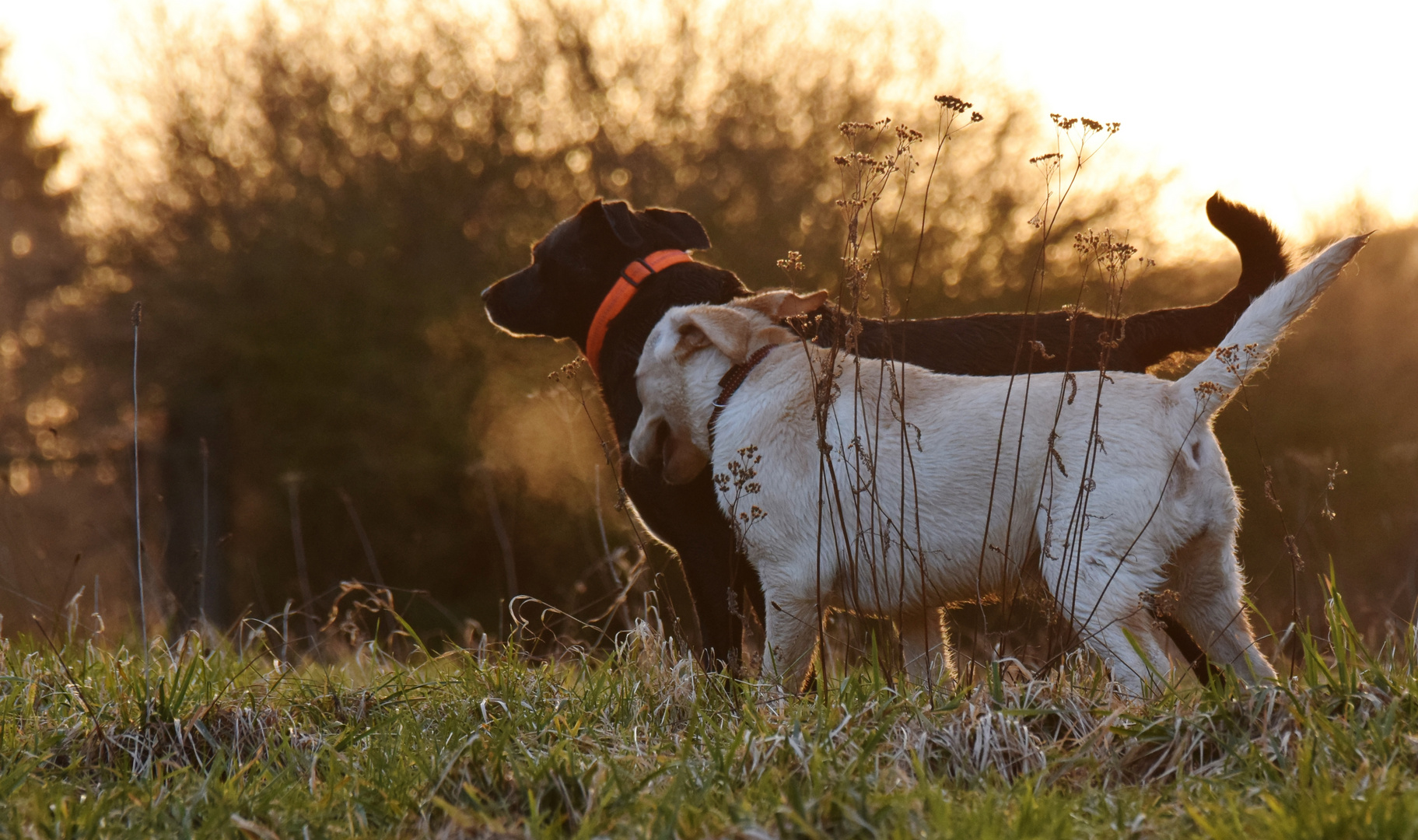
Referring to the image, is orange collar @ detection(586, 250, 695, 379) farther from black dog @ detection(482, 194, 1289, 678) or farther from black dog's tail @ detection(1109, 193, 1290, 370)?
black dog's tail @ detection(1109, 193, 1290, 370)

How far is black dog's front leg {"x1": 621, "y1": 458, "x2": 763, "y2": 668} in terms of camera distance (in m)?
4.16

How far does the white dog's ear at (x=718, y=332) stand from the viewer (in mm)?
3723

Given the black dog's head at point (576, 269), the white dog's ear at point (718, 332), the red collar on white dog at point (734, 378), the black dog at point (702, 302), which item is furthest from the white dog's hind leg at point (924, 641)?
the black dog's head at point (576, 269)

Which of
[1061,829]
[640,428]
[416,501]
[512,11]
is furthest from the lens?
[416,501]

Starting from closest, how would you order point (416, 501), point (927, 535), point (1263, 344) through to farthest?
point (1263, 344), point (927, 535), point (416, 501)

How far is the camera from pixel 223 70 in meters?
14.2

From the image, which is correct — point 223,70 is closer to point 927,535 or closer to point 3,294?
point 3,294

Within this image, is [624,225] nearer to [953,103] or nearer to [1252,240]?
[953,103]

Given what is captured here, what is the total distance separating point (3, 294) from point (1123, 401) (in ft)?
54.3

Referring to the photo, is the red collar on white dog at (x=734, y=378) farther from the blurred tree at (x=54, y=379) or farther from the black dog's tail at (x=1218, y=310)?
the blurred tree at (x=54, y=379)

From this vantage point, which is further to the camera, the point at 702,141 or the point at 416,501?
the point at 416,501

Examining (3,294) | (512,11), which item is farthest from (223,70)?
(3,294)

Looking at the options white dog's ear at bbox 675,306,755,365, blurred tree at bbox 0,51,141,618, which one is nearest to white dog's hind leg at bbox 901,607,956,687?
white dog's ear at bbox 675,306,755,365

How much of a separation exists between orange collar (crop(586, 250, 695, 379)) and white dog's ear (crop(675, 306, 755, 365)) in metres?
0.88
